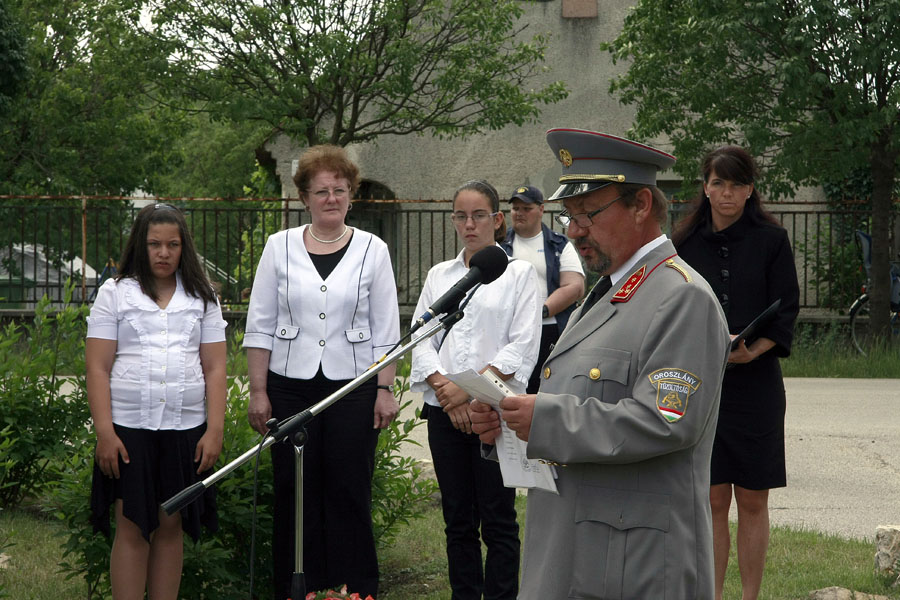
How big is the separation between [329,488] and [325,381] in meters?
0.50

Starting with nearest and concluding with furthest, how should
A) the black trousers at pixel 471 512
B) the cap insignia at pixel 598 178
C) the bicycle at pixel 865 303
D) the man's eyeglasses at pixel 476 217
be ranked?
the cap insignia at pixel 598 178, the black trousers at pixel 471 512, the man's eyeglasses at pixel 476 217, the bicycle at pixel 865 303

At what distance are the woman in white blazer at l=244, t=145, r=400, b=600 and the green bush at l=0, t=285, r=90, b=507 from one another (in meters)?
1.72

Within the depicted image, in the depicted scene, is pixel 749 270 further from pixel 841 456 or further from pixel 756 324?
pixel 841 456

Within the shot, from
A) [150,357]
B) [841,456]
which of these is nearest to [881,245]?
[841,456]

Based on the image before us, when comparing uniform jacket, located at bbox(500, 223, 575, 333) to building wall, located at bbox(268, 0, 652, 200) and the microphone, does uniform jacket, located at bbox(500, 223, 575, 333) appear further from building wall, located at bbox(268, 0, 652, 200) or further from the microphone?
building wall, located at bbox(268, 0, 652, 200)

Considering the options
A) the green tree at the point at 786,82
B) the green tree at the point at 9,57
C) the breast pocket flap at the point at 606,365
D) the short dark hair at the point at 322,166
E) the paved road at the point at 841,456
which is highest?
the green tree at the point at 9,57

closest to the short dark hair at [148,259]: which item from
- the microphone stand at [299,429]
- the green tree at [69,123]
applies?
the microphone stand at [299,429]

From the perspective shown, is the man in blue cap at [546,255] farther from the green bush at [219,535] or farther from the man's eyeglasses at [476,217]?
the green bush at [219,535]

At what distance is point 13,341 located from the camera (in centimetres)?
621

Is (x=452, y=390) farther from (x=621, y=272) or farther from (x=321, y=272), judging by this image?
(x=621, y=272)

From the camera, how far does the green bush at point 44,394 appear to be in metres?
6.12

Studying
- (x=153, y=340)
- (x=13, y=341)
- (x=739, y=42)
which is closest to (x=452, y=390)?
(x=153, y=340)

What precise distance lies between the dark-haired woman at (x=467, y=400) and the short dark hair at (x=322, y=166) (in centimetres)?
57

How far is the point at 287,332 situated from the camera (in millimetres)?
4828
